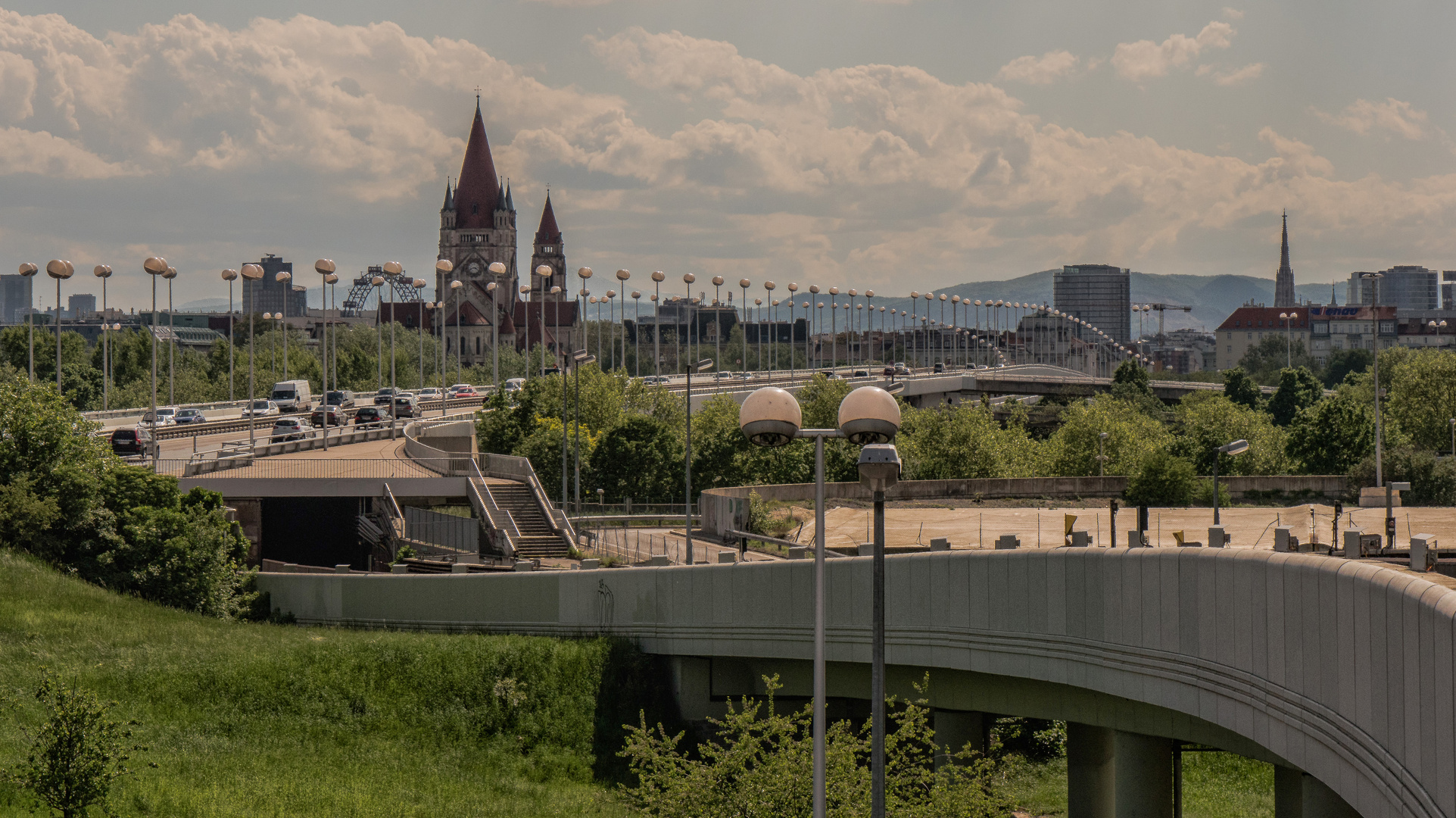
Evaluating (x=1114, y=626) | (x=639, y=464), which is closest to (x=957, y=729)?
(x=1114, y=626)

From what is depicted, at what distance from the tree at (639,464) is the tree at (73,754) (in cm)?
4160

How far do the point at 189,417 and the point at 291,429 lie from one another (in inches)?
524

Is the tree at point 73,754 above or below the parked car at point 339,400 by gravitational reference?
below

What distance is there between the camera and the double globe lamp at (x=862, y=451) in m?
14.2

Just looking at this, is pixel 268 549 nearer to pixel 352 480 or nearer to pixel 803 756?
pixel 352 480

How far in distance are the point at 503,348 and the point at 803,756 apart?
534 feet

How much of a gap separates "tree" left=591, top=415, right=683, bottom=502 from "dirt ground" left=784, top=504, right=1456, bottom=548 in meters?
15.5

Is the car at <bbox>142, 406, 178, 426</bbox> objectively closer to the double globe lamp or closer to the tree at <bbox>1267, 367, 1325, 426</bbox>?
the double globe lamp

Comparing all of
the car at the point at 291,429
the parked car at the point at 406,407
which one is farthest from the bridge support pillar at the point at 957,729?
the parked car at the point at 406,407

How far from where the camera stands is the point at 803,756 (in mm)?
21125

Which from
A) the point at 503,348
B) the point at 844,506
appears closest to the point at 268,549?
the point at 844,506

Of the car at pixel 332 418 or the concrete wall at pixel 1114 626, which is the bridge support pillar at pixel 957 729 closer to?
the concrete wall at pixel 1114 626

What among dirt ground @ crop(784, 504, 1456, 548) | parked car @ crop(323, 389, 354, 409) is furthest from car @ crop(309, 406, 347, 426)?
dirt ground @ crop(784, 504, 1456, 548)

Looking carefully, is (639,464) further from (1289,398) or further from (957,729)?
(1289,398)
